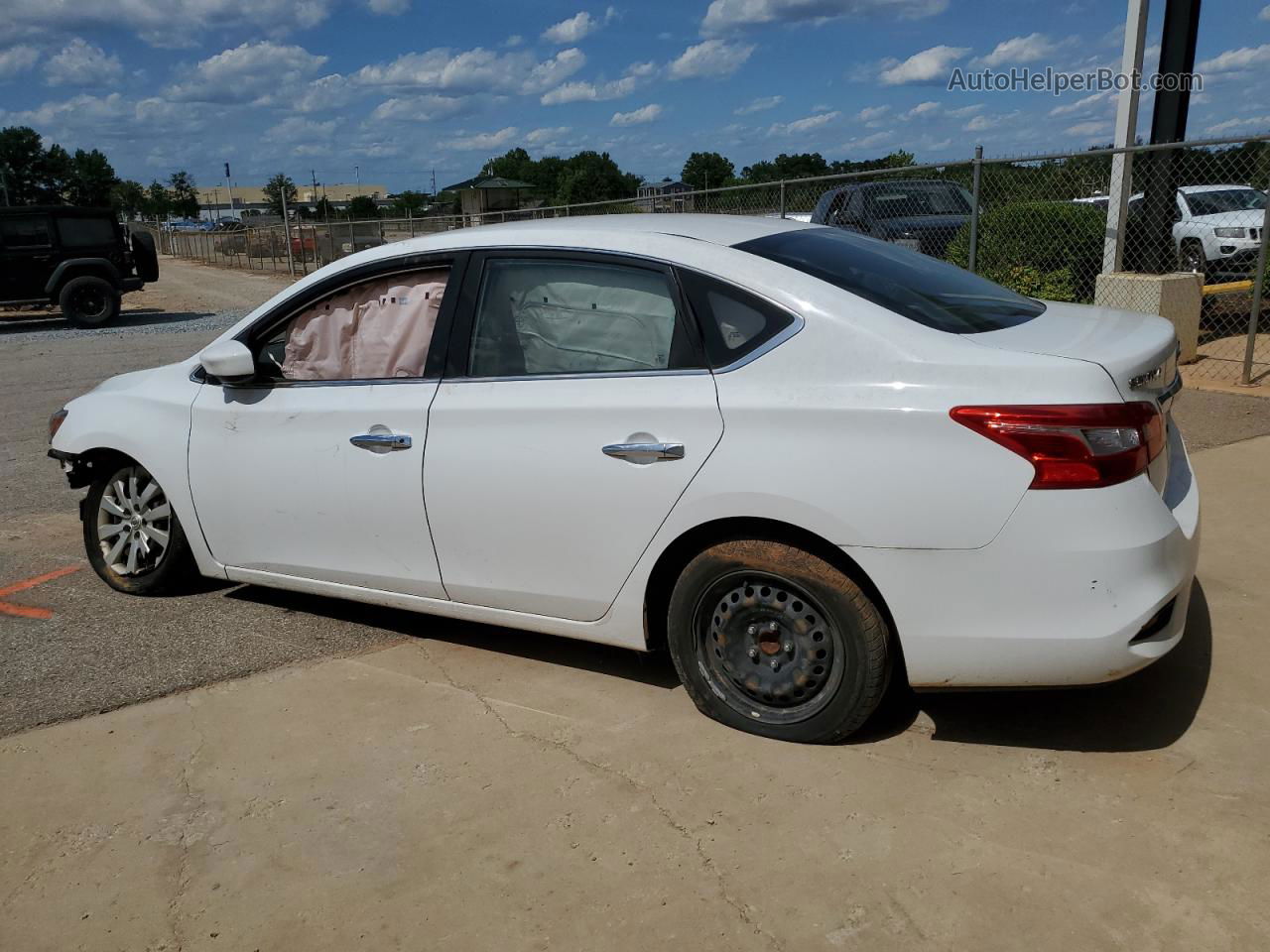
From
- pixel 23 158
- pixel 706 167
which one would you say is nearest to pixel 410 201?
pixel 706 167

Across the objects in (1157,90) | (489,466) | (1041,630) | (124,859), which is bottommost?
(124,859)

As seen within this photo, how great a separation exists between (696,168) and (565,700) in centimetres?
6218

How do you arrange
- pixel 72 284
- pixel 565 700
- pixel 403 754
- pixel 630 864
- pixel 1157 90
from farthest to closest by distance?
1. pixel 72 284
2. pixel 1157 90
3. pixel 565 700
4. pixel 403 754
5. pixel 630 864

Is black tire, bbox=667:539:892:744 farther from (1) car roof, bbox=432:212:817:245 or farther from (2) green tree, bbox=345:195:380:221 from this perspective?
(2) green tree, bbox=345:195:380:221

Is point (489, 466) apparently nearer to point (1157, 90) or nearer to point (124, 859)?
point (124, 859)

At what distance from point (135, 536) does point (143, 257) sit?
17319mm

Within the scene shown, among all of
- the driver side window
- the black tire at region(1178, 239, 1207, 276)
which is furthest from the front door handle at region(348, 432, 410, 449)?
the black tire at region(1178, 239, 1207, 276)

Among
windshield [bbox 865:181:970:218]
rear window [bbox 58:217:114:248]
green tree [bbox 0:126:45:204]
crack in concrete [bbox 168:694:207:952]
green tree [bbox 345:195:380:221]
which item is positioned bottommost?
crack in concrete [bbox 168:694:207:952]

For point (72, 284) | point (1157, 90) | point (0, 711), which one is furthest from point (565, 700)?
point (72, 284)

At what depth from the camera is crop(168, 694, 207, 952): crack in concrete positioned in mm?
2668

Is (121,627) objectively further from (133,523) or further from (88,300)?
(88,300)

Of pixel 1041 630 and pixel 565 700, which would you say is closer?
pixel 1041 630

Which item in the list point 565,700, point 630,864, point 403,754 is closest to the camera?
point 630,864

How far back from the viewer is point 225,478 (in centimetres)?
427
